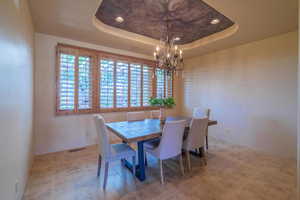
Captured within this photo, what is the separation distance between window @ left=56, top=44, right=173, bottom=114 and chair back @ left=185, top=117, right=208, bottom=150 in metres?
1.04

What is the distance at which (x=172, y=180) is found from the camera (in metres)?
2.16

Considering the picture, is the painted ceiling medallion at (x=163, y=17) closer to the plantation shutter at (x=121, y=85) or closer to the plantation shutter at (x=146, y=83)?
the plantation shutter at (x=121, y=85)

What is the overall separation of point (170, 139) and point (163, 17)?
224cm

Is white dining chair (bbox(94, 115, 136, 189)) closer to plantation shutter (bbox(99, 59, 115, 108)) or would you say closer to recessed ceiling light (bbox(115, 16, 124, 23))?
plantation shutter (bbox(99, 59, 115, 108))

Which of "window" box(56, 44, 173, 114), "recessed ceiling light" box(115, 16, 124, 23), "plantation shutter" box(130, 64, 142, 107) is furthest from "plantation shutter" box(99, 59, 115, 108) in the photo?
"recessed ceiling light" box(115, 16, 124, 23)

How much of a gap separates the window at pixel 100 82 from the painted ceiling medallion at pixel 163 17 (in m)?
0.97

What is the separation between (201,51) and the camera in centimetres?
414

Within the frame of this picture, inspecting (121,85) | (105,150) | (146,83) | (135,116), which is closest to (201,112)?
(135,116)

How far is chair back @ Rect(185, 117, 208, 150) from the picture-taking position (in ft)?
7.61

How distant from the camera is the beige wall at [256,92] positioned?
291 centimetres

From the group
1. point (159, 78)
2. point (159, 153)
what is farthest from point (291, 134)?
point (159, 78)

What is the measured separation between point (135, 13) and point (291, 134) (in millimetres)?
3940

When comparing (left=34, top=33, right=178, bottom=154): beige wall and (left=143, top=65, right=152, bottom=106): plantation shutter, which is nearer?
(left=34, top=33, right=178, bottom=154): beige wall

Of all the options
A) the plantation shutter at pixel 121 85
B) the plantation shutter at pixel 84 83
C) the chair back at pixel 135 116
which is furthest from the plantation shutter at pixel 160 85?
the plantation shutter at pixel 84 83
